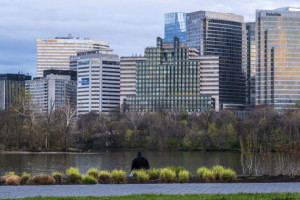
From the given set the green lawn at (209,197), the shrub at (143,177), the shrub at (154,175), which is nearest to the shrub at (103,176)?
the shrub at (143,177)

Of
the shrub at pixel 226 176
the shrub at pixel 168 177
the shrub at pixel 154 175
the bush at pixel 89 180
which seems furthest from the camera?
the shrub at pixel 154 175

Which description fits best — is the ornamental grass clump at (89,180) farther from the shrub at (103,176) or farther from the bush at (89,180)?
the shrub at (103,176)

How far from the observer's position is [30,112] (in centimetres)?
13375

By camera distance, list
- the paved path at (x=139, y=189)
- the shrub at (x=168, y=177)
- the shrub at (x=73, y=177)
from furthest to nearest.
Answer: the shrub at (x=73, y=177) → the shrub at (x=168, y=177) → the paved path at (x=139, y=189)

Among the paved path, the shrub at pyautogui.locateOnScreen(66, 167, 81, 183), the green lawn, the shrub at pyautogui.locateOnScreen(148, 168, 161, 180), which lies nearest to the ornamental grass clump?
the shrub at pyautogui.locateOnScreen(66, 167, 81, 183)

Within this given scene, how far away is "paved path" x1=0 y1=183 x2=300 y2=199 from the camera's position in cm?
3058

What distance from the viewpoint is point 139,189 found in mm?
32438

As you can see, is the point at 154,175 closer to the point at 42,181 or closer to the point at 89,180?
the point at 89,180

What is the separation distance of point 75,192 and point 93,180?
209 inches

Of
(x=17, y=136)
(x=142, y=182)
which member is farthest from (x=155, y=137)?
(x=142, y=182)

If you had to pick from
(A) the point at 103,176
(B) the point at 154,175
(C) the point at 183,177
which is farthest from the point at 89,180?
(C) the point at 183,177

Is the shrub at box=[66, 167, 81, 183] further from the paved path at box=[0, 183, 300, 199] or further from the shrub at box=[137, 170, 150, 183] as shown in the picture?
the shrub at box=[137, 170, 150, 183]

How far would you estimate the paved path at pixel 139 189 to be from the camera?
30578 mm

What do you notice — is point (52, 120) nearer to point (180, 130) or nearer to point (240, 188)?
point (180, 130)
